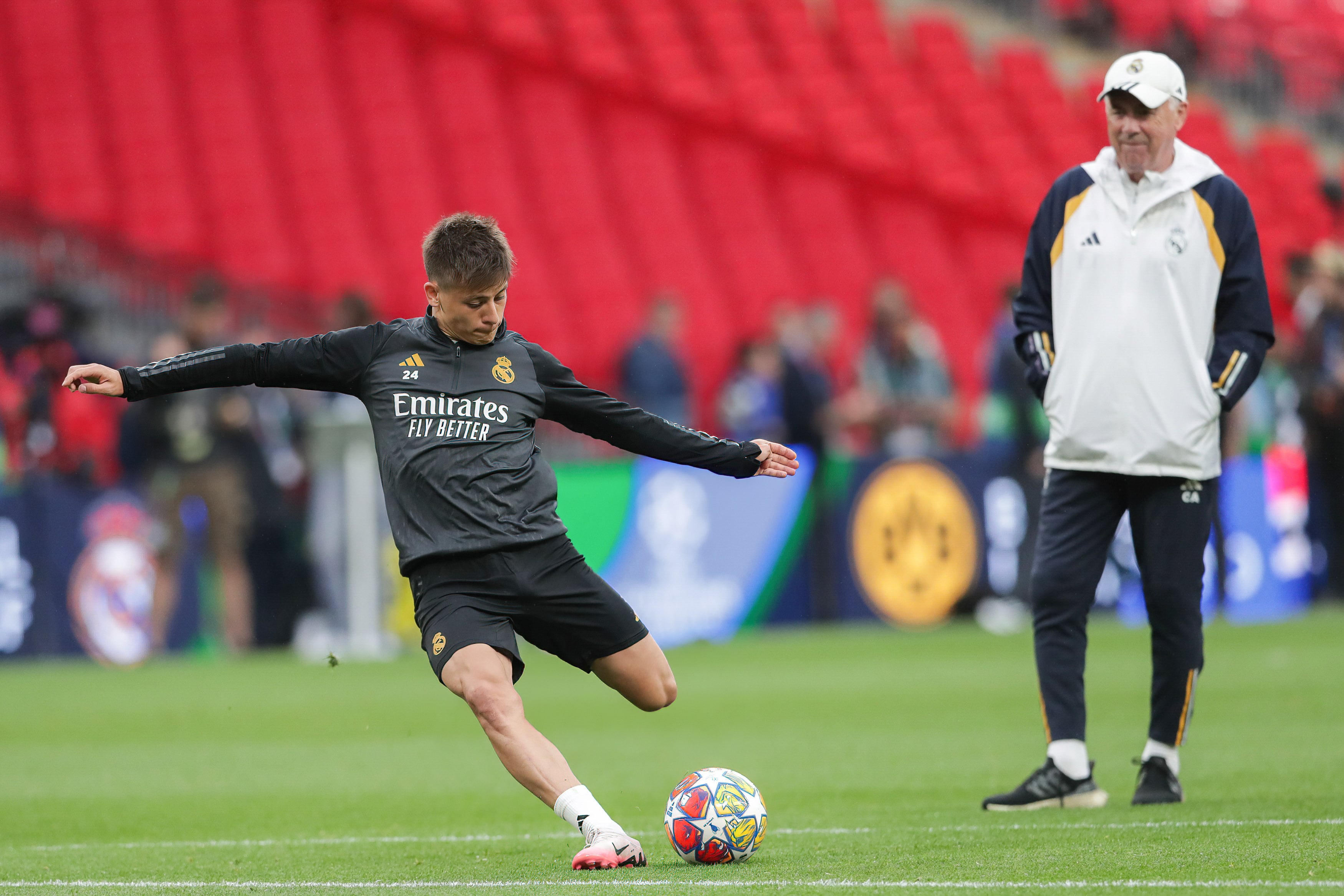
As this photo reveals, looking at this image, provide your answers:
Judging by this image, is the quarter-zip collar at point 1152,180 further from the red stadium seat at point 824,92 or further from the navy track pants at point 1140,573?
the red stadium seat at point 824,92

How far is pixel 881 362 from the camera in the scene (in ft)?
50.5

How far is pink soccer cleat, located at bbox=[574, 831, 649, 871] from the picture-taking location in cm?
495

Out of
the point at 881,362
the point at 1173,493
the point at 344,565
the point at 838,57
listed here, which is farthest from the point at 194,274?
the point at 1173,493

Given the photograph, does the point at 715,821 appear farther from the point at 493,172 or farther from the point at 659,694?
the point at 493,172

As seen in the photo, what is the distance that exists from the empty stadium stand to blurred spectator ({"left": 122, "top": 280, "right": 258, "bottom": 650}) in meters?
3.89

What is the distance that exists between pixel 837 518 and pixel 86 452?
5909 mm

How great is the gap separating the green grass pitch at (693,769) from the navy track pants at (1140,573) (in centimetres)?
37

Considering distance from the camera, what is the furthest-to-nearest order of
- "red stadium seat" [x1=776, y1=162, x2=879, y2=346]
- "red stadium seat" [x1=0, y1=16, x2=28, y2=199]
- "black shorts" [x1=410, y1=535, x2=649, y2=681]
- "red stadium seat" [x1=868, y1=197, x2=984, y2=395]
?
"red stadium seat" [x1=776, y1=162, x2=879, y2=346] < "red stadium seat" [x1=868, y1=197, x2=984, y2=395] < "red stadium seat" [x1=0, y1=16, x2=28, y2=199] < "black shorts" [x1=410, y1=535, x2=649, y2=681]

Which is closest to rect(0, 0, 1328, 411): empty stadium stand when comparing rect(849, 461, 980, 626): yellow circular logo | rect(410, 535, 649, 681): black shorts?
rect(849, 461, 980, 626): yellow circular logo

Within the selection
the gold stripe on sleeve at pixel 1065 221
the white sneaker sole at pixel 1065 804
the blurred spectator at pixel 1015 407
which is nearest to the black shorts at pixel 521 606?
the white sneaker sole at pixel 1065 804

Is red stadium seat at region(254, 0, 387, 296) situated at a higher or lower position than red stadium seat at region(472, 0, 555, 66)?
lower

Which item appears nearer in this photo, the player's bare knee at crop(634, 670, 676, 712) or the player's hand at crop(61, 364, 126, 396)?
the player's hand at crop(61, 364, 126, 396)

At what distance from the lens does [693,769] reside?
7801mm

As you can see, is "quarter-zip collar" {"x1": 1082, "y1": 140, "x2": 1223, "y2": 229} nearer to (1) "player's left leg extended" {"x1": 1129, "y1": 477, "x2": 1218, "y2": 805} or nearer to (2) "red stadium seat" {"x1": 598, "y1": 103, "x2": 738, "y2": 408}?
(1) "player's left leg extended" {"x1": 1129, "y1": 477, "x2": 1218, "y2": 805}
